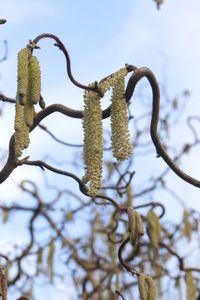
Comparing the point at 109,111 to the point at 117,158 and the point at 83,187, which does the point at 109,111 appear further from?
the point at 83,187

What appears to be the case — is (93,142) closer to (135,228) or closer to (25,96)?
(25,96)

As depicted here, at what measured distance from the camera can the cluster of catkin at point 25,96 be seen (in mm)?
1350

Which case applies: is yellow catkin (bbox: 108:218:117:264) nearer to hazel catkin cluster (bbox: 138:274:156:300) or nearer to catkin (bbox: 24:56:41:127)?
hazel catkin cluster (bbox: 138:274:156:300)

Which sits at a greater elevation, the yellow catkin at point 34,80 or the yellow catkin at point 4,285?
the yellow catkin at point 34,80

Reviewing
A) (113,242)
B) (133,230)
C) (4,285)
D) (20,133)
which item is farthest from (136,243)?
(113,242)

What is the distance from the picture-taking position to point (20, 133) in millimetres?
1350

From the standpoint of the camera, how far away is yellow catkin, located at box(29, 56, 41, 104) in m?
1.40

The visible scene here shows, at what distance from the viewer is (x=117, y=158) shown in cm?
138

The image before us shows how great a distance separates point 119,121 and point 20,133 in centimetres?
23

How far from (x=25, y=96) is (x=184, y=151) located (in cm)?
494

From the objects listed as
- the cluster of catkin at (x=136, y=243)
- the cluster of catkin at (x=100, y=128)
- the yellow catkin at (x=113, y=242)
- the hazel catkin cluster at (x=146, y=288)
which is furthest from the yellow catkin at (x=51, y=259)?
the cluster of catkin at (x=100, y=128)

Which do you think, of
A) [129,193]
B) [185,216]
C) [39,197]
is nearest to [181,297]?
[185,216]

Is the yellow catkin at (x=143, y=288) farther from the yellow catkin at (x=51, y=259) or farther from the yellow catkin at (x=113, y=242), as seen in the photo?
the yellow catkin at (x=51, y=259)

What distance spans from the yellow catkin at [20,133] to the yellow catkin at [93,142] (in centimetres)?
15
